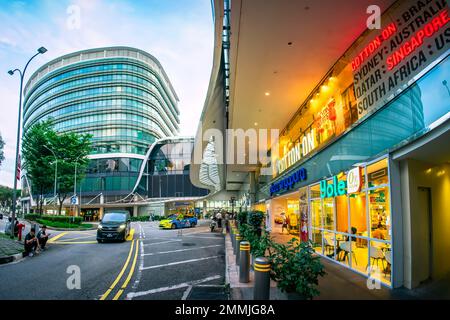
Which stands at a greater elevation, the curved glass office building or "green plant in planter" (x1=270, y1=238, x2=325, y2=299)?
the curved glass office building

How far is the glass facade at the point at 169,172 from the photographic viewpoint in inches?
2498

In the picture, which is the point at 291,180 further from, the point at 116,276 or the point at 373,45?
the point at 116,276

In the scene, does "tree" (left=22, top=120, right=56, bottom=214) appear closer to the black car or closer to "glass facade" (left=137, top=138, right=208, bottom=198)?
the black car

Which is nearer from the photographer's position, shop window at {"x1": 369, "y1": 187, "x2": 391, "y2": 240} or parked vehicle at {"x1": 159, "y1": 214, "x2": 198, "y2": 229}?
shop window at {"x1": 369, "y1": 187, "x2": 391, "y2": 240}

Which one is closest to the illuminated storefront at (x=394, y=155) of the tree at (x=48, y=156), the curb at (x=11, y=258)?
the curb at (x=11, y=258)

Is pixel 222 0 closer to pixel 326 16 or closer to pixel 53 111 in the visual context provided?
pixel 326 16

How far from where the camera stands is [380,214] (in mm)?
8422

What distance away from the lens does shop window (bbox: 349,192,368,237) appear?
31.0 ft

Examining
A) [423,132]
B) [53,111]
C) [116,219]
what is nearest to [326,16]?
[423,132]

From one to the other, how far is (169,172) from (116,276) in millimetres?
55864

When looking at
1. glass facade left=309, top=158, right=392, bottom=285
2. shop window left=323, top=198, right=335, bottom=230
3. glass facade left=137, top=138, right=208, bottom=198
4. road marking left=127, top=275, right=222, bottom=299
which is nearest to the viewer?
road marking left=127, top=275, right=222, bottom=299

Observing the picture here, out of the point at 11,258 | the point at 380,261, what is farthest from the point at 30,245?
the point at 380,261

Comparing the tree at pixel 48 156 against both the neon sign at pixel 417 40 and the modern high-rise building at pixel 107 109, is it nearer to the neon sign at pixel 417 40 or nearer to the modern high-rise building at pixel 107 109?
the modern high-rise building at pixel 107 109

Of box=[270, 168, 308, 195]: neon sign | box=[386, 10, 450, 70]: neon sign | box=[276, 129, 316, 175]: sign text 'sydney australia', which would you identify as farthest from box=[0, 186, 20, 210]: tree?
box=[386, 10, 450, 70]: neon sign
